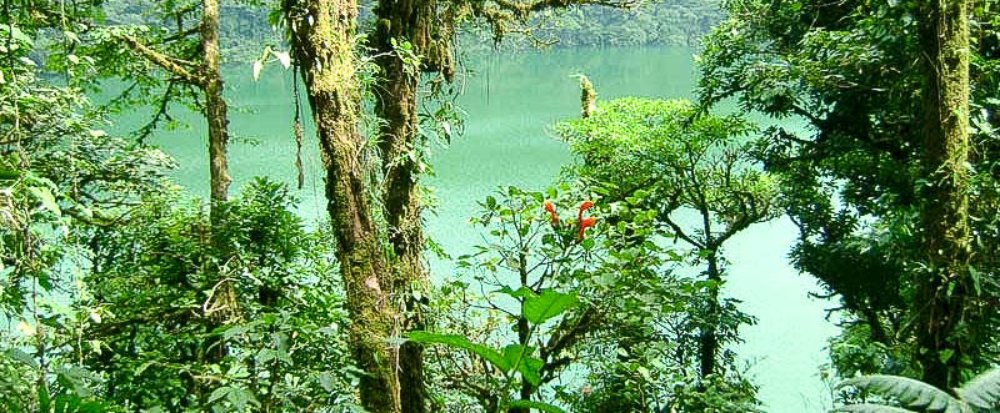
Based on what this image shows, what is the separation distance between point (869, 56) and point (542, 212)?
1881 millimetres

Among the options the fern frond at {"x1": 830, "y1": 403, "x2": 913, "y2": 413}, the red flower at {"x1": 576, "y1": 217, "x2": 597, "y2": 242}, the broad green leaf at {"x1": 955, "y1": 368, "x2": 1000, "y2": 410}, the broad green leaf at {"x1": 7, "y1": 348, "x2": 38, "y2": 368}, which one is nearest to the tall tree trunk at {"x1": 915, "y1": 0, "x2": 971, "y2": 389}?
the broad green leaf at {"x1": 955, "y1": 368, "x2": 1000, "y2": 410}

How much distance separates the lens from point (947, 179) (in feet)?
8.13

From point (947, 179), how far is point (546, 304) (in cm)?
155

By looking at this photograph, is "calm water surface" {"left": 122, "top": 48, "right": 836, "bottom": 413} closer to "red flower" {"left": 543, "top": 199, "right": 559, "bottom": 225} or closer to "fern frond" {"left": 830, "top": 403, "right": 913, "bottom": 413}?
"red flower" {"left": 543, "top": 199, "right": 559, "bottom": 225}

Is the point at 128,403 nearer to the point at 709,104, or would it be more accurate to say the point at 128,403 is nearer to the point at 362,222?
the point at 362,222

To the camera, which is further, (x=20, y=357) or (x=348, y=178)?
(x=348, y=178)

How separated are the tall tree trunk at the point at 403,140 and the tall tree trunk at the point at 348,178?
772 mm

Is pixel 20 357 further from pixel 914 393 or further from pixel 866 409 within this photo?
pixel 914 393

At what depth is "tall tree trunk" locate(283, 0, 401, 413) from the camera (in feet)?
6.21

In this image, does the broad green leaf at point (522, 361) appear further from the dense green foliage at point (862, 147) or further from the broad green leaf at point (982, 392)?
the dense green foliage at point (862, 147)

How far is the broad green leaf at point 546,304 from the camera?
168 centimetres

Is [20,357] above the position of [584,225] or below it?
below

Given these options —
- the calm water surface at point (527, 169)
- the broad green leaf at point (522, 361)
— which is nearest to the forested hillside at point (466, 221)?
the broad green leaf at point (522, 361)

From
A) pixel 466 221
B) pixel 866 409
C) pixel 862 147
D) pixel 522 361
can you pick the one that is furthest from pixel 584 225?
pixel 862 147
